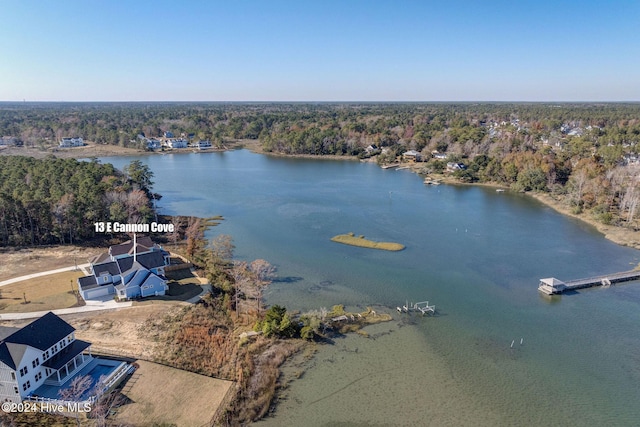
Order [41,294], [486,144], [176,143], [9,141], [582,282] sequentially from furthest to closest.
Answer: [176,143], [9,141], [486,144], [582,282], [41,294]

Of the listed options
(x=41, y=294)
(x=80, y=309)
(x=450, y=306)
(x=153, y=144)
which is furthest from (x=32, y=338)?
(x=153, y=144)

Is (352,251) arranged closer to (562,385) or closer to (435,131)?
(562,385)

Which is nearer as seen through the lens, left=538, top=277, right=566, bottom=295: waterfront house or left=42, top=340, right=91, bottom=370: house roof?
left=42, top=340, right=91, bottom=370: house roof

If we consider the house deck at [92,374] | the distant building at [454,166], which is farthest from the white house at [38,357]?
the distant building at [454,166]

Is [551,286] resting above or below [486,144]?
below

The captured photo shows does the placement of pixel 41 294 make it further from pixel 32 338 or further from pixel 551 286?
pixel 551 286

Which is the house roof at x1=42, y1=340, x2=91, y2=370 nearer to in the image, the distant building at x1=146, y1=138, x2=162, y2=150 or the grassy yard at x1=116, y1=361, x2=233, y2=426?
the grassy yard at x1=116, y1=361, x2=233, y2=426

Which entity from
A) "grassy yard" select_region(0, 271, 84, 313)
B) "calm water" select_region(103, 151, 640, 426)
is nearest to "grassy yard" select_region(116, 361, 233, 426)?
"calm water" select_region(103, 151, 640, 426)
